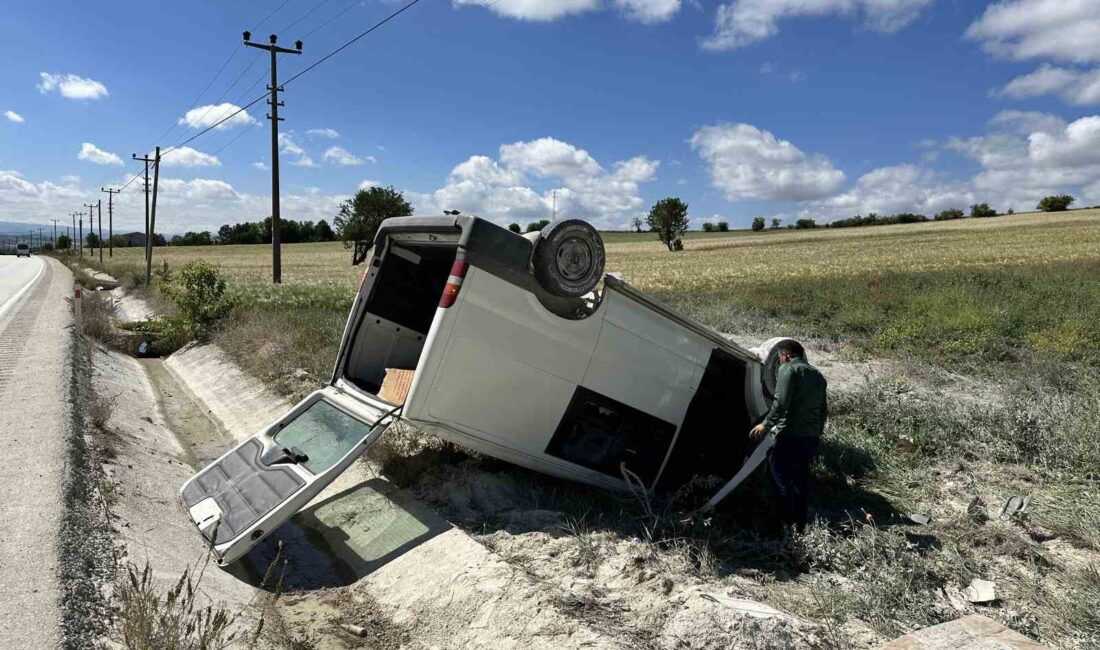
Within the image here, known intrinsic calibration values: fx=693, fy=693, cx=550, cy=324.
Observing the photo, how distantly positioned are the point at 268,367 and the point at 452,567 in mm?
7281

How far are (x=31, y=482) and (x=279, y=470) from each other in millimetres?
1920

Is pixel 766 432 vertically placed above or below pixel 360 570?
above

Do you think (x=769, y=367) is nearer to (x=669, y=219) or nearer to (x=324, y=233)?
(x=669, y=219)

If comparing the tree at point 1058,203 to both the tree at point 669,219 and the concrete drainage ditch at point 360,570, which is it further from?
the concrete drainage ditch at point 360,570

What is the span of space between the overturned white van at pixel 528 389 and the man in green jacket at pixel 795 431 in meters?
0.26

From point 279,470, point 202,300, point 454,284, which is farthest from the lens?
point 202,300

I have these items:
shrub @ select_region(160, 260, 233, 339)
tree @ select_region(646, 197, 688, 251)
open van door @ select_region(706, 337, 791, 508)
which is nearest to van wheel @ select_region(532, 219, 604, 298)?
open van door @ select_region(706, 337, 791, 508)

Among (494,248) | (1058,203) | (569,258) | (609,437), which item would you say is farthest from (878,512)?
(1058,203)

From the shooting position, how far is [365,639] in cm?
433

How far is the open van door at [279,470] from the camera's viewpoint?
490 cm

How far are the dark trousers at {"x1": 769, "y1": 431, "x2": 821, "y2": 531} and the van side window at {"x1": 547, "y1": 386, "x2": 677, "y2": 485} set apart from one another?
906 millimetres

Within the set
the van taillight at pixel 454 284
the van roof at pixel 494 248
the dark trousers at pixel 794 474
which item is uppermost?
the van roof at pixel 494 248

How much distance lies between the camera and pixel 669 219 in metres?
73.5

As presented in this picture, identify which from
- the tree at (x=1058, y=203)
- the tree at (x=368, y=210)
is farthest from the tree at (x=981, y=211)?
the tree at (x=368, y=210)
